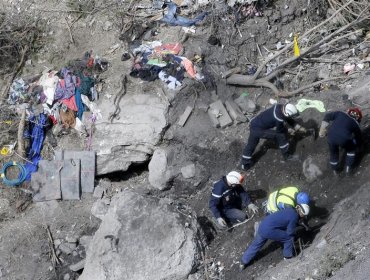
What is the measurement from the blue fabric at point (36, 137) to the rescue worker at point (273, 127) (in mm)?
4132

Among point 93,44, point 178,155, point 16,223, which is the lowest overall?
point 16,223

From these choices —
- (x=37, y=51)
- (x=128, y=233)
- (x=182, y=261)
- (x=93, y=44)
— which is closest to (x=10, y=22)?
(x=37, y=51)

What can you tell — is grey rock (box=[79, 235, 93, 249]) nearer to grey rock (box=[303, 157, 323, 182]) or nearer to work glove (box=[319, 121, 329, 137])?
grey rock (box=[303, 157, 323, 182])

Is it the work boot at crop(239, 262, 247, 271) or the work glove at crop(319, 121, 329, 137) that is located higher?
the work glove at crop(319, 121, 329, 137)

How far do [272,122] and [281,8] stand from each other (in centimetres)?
384

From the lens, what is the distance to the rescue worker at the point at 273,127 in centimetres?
1003

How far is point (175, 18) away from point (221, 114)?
261 centimetres

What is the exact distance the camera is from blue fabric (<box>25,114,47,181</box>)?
12148 millimetres

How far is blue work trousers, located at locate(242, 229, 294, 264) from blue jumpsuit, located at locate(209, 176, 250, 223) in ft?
2.72

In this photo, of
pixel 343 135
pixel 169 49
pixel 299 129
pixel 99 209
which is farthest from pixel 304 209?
pixel 169 49

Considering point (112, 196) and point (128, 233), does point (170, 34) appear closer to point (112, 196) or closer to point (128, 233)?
point (112, 196)

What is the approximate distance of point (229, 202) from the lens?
1012cm

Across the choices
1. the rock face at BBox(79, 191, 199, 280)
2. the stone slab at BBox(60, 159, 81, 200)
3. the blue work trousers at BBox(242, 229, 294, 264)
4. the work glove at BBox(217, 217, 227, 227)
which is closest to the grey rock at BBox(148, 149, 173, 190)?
the rock face at BBox(79, 191, 199, 280)

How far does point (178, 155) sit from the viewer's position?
11.5 meters
